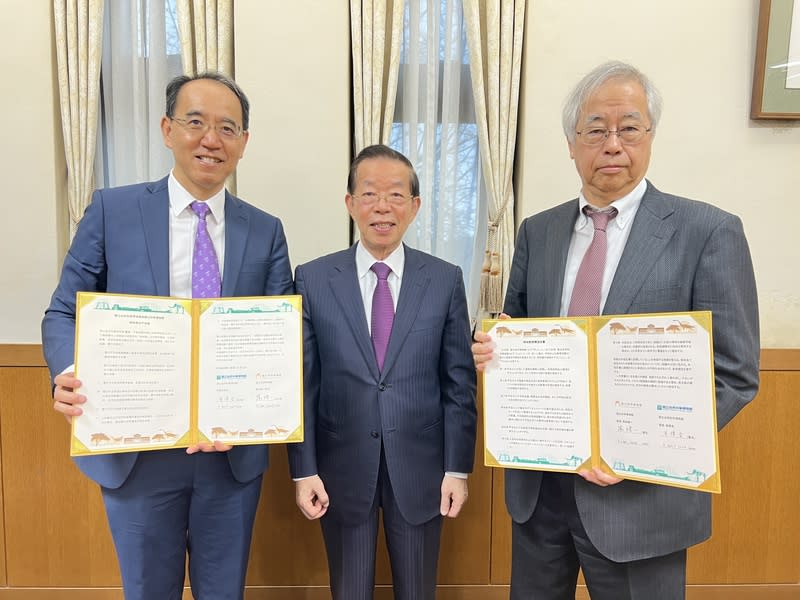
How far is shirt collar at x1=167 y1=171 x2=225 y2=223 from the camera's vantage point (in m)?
1.46

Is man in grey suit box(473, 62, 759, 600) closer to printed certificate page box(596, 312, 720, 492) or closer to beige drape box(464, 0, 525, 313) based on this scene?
printed certificate page box(596, 312, 720, 492)

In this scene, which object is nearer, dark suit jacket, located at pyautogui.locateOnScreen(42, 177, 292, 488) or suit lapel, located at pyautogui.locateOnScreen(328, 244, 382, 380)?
dark suit jacket, located at pyautogui.locateOnScreen(42, 177, 292, 488)

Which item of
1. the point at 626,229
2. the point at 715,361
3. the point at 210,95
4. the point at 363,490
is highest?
the point at 210,95

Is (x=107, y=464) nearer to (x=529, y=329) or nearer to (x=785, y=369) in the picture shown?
(x=529, y=329)

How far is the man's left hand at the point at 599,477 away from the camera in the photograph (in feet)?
3.77

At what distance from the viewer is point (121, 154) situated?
2533 millimetres

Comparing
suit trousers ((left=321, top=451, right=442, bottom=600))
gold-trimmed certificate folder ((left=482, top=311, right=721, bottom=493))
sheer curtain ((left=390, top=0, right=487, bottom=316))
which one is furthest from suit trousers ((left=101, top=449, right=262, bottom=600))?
sheer curtain ((left=390, top=0, right=487, bottom=316))

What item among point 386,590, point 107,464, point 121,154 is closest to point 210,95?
point 107,464

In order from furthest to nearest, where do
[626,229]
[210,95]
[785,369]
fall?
[785,369] → [210,95] → [626,229]

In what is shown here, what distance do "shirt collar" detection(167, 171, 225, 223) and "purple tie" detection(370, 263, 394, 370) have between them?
1.62 feet

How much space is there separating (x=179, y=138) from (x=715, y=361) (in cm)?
154

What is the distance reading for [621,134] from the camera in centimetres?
122

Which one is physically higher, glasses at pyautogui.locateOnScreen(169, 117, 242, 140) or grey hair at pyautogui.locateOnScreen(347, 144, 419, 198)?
glasses at pyautogui.locateOnScreen(169, 117, 242, 140)

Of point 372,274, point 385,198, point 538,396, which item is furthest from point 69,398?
point 538,396
